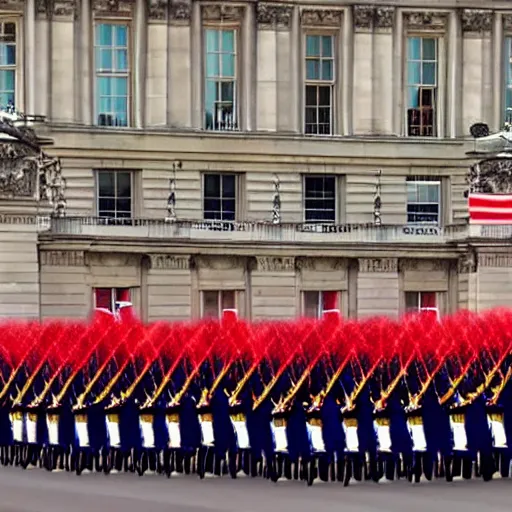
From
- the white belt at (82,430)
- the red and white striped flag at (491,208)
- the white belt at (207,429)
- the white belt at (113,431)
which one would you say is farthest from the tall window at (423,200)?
the white belt at (207,429)

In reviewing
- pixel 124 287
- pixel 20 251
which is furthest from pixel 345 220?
pixel 20 251

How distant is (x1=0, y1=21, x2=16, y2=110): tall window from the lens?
79625mm

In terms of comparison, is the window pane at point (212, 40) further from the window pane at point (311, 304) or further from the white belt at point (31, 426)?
the white belt at point (31, 426)

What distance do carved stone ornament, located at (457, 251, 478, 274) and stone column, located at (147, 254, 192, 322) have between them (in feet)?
28.1

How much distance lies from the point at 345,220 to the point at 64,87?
1009 cm

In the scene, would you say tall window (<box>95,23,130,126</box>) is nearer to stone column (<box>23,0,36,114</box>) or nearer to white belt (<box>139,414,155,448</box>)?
stone column (<box>23,0,36,114</box>)

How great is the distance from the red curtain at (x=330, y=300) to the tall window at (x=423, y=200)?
4.73 meters

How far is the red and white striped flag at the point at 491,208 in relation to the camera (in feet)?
251

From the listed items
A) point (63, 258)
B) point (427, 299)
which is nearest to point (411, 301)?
point (427, 299)

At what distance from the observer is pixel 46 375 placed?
42.7 metres

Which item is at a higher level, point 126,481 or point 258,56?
point 258,56

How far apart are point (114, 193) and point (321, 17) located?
9.05m

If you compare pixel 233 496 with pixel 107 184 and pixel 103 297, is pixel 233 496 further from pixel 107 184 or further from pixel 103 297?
pixel 107 184

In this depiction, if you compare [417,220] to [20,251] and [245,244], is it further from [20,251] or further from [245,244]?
[20,251]
